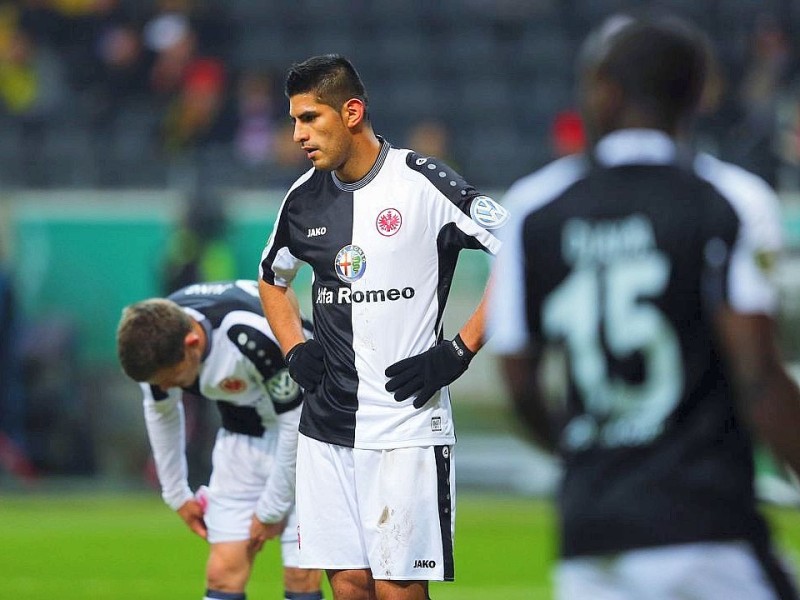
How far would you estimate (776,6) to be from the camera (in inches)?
705

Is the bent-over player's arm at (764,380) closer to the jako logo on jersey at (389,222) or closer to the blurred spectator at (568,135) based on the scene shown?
the jako logo on jersey at (389,222)

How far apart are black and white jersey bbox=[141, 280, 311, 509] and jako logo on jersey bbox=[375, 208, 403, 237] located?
34.9 inches

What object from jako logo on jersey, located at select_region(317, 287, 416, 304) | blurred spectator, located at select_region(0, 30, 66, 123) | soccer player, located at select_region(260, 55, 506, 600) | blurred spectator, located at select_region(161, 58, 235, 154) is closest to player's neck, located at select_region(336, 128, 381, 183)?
soccer player, located at select_region(260, 55, 506, 600)

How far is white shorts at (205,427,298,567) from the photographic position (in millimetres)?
6664

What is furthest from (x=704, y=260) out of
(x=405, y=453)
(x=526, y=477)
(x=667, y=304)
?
(x=526, y=477)

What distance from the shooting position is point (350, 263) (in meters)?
5.69

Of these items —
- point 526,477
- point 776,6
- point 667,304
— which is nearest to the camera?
point 667,304

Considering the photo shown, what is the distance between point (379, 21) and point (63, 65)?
3.75 metres

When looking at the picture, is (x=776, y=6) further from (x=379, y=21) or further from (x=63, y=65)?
(x=63, y=65)

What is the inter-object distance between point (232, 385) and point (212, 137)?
10.5m

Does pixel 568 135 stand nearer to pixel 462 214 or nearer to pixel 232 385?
pixel 232 385

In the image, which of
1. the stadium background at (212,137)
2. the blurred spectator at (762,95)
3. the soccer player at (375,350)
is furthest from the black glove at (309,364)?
the blurred spectator at (762,95)

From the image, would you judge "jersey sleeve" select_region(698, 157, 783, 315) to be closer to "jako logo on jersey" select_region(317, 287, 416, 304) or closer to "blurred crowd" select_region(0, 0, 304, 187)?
"jako logo on jersey" select_region(317, 287, 416, 304)

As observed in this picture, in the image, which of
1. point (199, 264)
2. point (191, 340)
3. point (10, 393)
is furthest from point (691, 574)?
point (10, 393)
